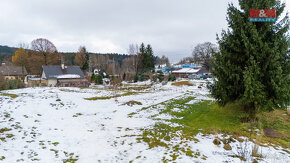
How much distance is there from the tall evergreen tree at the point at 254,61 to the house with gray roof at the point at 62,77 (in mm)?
26621

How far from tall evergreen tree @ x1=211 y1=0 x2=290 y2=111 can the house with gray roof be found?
2662cm

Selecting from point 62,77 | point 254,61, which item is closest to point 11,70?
point 62,77

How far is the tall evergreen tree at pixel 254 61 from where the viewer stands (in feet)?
23.0

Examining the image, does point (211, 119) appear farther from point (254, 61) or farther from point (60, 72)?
point (60, 72)

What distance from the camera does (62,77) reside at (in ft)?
103

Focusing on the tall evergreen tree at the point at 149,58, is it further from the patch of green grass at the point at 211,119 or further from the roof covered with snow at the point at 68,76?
the patch of green grass at the point at 211,119

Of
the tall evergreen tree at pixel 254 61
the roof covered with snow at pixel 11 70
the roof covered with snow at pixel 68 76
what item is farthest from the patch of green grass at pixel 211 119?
the roof covered with snow at pixel 11 70

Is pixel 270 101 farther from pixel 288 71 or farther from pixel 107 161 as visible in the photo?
pixel 107 161

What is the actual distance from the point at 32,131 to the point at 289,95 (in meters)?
11.2

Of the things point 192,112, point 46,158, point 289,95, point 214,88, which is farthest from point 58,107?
point 289,95

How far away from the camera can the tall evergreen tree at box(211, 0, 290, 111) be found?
700 centimetres

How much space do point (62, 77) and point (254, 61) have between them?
32.7 m

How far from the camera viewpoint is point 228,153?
4984 mm

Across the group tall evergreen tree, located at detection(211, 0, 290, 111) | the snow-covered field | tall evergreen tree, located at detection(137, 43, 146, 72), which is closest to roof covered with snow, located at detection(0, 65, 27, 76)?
tall evergreen tree, located at detection(137, 43, 146, 72)
